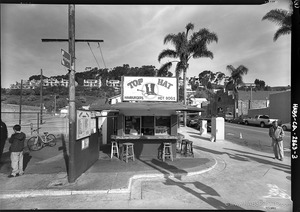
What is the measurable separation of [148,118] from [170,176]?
3.64 m

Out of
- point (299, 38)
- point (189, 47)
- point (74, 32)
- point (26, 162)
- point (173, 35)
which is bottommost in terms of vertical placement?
point (26, 162)

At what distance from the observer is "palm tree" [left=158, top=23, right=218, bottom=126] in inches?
875

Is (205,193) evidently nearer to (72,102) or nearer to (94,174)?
(94,174)

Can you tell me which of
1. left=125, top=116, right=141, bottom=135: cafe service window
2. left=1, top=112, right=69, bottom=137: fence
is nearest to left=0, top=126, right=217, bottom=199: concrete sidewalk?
left=125, top=116, right=141, bottom=135: cafe service window

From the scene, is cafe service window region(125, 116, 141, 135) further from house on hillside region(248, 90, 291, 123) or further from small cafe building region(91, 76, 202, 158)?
house on hillside region(248, 90, 291, 123)

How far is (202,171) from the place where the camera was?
7.39m

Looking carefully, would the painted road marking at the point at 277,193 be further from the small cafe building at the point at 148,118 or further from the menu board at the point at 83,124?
the menu board at the point at 83,124

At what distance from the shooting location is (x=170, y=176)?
6844 mm

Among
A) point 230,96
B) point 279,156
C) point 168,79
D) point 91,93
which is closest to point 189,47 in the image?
point 168,79

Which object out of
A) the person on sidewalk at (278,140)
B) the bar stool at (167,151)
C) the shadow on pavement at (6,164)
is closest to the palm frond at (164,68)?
the bar stool at (167,151)

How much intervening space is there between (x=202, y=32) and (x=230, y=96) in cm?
3328

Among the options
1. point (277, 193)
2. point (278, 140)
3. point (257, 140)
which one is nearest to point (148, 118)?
point (278, 140)

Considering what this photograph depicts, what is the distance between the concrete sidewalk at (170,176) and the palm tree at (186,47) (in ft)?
49.5

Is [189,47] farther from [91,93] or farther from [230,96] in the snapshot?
[91,93]
